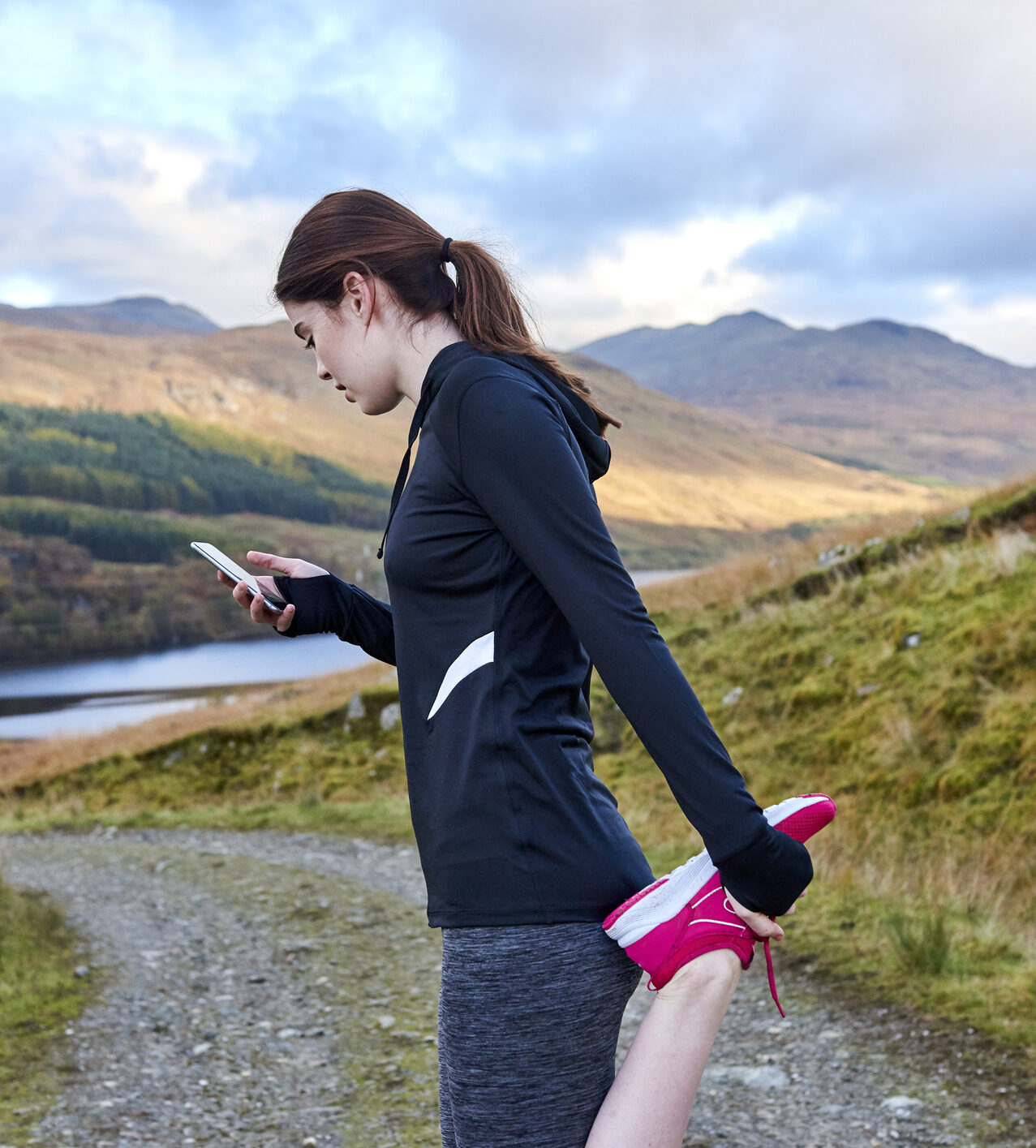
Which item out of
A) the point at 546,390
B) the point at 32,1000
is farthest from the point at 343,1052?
the point at 546,390

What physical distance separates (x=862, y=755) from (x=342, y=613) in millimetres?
7546

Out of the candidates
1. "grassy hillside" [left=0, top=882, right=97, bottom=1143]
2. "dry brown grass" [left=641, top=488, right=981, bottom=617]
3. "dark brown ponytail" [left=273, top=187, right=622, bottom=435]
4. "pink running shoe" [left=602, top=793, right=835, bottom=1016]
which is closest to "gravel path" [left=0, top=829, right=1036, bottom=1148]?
"grassy hillside" [left=0, top=882, right=97, bottom=1143]

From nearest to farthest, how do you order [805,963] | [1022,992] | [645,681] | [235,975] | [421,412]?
[645,681] → [421,412] → [1022,992] → [805,963] → [235,975]

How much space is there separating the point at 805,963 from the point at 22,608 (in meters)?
126

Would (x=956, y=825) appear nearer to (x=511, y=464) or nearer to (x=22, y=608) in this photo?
(x=511, y=464)

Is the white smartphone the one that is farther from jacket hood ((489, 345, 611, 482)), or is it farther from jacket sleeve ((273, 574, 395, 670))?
jacket hood ((489, 345, 611, 482))

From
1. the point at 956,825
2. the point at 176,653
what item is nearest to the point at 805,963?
the point at 956,825

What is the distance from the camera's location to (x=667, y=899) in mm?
1507

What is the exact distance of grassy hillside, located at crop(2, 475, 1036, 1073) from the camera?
5910mm

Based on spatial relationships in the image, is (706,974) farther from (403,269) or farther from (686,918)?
(403,269)

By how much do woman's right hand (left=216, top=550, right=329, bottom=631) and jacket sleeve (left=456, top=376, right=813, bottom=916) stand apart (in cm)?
70

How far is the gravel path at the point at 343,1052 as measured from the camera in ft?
13.7

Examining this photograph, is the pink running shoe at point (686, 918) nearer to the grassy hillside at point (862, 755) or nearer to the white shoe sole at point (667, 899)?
the white shoe sole at point (667, 899)

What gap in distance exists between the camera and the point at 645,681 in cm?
143
